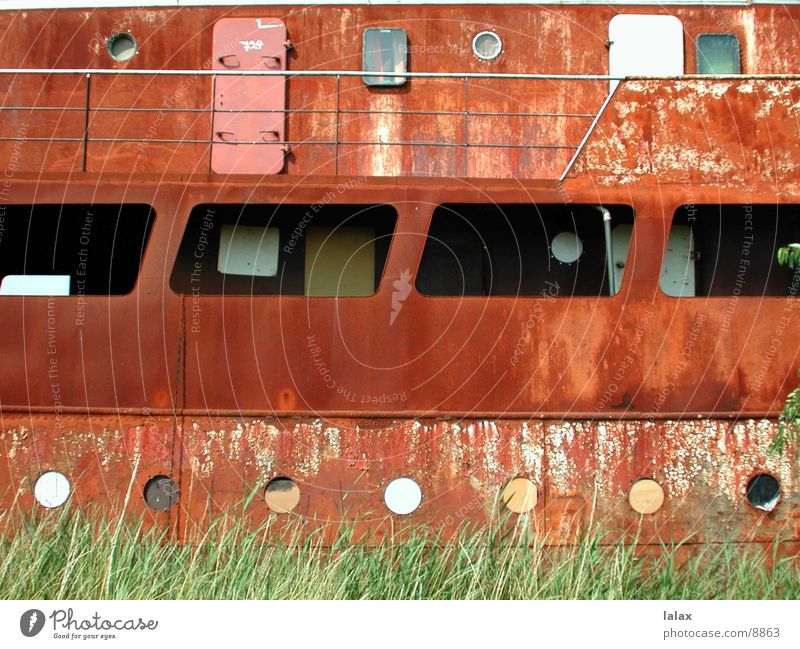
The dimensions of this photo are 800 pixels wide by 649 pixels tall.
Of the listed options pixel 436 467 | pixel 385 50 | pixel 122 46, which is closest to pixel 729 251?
pixel 436 467

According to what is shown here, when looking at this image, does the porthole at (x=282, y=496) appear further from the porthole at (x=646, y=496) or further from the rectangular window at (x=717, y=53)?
the rectangular window at (x=717, y=53)

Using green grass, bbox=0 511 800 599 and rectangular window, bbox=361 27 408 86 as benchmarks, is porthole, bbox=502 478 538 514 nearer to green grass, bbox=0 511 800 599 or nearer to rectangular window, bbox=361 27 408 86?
green grass, bbox=0 511 800 599

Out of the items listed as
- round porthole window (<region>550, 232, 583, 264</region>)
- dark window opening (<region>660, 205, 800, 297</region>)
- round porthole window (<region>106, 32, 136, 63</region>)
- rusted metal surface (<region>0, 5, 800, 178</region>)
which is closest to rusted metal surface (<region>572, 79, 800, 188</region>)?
dark window opening (<region>660, 205, 800, 297</region>)

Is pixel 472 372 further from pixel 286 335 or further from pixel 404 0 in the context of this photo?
pixel 404 0

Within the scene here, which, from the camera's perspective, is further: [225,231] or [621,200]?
[225,231]

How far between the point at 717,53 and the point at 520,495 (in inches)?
191

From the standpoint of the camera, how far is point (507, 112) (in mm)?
9070

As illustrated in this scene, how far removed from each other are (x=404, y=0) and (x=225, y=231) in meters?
2.86

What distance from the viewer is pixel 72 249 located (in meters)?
8.93

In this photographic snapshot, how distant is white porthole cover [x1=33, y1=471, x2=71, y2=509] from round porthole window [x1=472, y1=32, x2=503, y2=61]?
5338 mm
